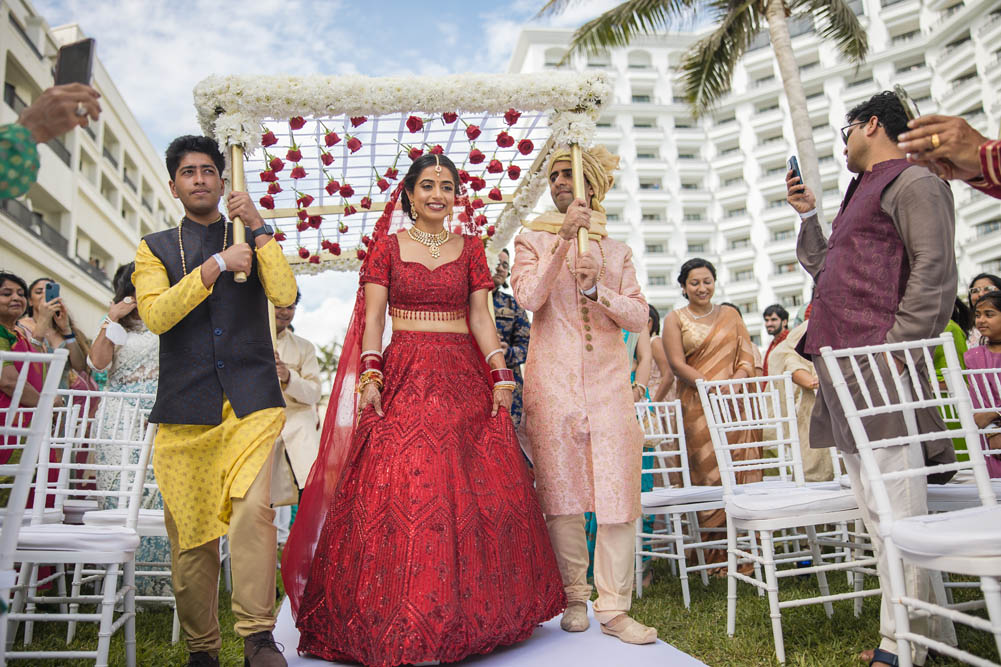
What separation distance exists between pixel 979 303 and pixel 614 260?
91.1 inches

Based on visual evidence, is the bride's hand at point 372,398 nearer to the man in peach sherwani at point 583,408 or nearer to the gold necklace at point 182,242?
the man in peach sherwani at point 583,408

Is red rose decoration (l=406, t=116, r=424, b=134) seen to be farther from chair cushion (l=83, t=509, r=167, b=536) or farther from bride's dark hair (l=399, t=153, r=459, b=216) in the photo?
chair cushion (l=83, t=509, r=167, b=536)

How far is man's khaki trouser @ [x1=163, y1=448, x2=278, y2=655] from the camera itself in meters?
2.86

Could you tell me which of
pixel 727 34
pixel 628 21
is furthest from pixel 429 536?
pixel 727 34

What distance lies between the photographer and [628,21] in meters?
10.8

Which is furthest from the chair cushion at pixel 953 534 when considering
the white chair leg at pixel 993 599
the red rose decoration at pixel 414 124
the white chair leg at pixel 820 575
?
the red rose decoration at pixel 414 124

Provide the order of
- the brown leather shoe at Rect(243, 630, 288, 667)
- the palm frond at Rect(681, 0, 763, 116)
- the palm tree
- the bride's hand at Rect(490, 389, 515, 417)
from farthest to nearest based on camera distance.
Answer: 1. the palm frond at Rect(681, 0, 763, 116)
2. the palm tree
3. the bride's hand at Rect(490, 389, 515, 417)
4. the brown leather shoe at Rect(243, 630, 288, 667)

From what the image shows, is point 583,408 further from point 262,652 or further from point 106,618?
point 106,618

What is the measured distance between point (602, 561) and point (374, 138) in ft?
9.20

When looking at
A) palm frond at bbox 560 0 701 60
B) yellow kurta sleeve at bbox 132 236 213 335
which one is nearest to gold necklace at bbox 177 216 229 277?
yellow kurta sleeve at bbox 132 236 213 335

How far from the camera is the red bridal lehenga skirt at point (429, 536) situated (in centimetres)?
282

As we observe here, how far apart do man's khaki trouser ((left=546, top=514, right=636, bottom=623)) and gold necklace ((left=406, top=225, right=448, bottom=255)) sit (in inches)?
54.4

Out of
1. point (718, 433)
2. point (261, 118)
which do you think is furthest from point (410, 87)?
point (718, 433)

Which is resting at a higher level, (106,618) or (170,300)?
(170,300)
